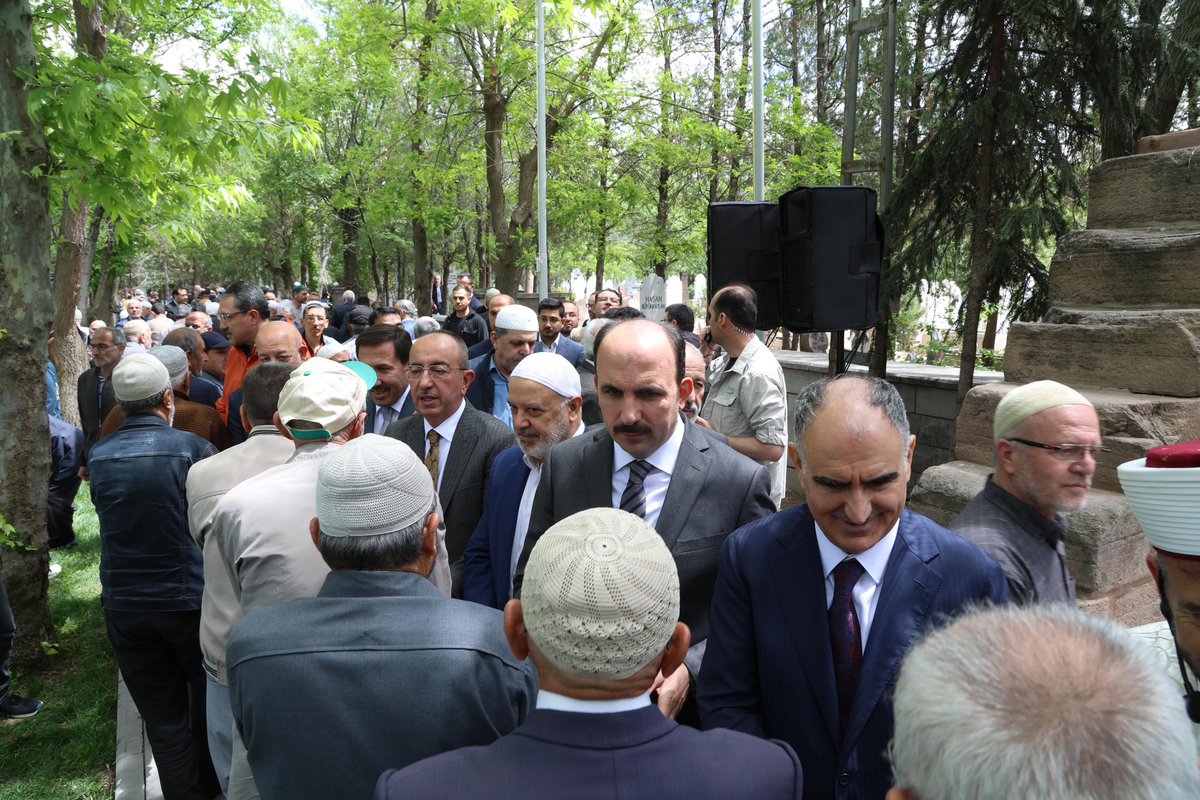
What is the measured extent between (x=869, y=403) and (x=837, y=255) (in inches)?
175

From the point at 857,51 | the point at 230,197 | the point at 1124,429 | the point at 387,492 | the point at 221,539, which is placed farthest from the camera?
the point at 857,51

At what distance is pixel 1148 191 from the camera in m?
5.45

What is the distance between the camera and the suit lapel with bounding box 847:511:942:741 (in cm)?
190

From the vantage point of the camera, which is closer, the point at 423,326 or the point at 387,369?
the point at 387,369

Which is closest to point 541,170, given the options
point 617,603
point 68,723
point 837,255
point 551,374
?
point 837,255

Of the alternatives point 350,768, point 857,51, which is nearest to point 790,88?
point 857,51

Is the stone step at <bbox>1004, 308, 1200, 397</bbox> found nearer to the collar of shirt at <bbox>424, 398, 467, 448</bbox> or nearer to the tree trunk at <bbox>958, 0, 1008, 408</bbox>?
the tree trunk at <bbox>958, 0, 1008, 408</bbox>

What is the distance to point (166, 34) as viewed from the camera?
15.3 metres

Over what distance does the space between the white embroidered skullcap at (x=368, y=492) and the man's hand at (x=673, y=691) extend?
0.82 meters

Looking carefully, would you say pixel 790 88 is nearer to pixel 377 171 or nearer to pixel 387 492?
pixel 377 171

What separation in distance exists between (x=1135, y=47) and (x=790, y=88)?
9471mm

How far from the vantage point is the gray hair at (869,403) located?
207 cm

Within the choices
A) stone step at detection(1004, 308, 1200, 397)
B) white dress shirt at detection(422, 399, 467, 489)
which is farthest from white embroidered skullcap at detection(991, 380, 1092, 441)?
stone step at detection(1004, 308, 1200, 397)

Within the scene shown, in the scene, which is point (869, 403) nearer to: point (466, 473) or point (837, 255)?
point (466, 473)
